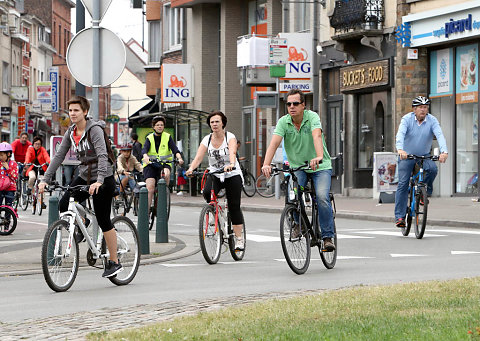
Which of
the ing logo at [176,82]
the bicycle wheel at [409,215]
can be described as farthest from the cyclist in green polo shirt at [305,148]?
the ing logo at [176,82]

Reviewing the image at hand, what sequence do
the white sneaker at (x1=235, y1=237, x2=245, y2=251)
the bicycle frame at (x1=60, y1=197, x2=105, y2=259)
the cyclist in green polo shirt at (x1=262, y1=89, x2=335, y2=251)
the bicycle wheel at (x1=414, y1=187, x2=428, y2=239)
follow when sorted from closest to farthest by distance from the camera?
the bicycle frame at (x1=60, y1=197, x2=105, y2=259) < the cyclist in green polo shirt at (x1=262, y1=89, x2=335, y2=251) < the white sneaker at (x1=235, y1=237, x2=245, y2=251) < the bicycle wheel at (x1=414, y1=187, x2=428, y2=239)

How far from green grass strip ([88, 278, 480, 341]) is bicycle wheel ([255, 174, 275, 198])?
89.6ft

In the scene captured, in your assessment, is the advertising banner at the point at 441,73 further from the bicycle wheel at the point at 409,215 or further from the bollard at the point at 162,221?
the bollard at the point at 162,221

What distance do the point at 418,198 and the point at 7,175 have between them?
746 cm

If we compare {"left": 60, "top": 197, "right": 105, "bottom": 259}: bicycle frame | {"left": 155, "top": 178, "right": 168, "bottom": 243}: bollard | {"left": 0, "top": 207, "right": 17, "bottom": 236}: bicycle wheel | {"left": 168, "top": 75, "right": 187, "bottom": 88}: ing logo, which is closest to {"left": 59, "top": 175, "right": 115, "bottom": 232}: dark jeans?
{"left": 60, "top": 197, "right": 105, "bottom": 259}: bicycle frame

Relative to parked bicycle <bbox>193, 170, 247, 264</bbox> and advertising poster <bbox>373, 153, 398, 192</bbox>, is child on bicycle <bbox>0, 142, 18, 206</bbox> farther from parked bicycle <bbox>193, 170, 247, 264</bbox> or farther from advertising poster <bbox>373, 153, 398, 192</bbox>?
advertising poster <bbox>373, 153, 398, 192</bbox>

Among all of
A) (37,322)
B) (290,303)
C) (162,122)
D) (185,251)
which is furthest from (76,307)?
(162,122)

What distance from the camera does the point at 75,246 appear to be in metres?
10.7

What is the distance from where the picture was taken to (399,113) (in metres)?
31.7

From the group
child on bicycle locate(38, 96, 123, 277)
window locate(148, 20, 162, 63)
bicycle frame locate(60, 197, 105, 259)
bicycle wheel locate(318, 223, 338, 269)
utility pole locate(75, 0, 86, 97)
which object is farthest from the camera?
window locate(148, 20, 162, 63)

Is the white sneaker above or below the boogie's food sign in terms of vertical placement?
below

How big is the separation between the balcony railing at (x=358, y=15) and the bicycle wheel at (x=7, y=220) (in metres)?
15.7

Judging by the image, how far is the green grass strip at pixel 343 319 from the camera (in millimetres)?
6633

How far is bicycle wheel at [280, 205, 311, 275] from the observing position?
1169 cm
